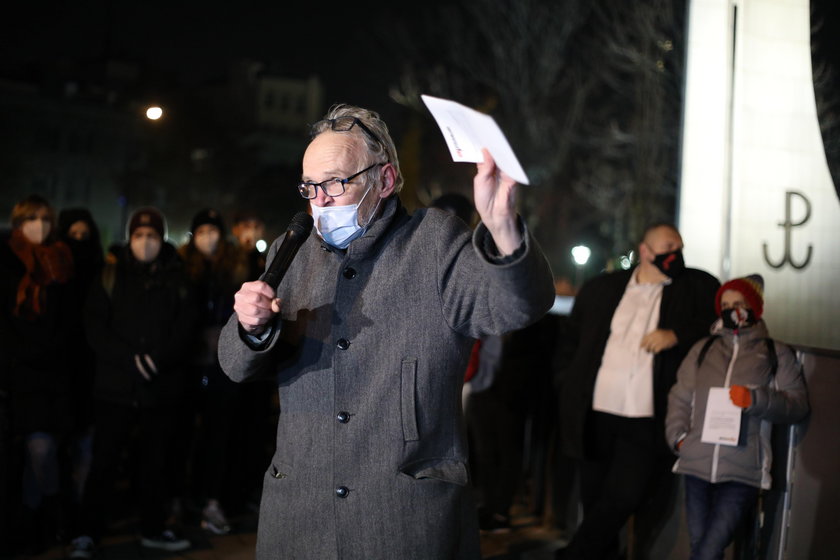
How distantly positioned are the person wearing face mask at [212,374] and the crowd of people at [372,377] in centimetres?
2

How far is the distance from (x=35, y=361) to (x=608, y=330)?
370 cm

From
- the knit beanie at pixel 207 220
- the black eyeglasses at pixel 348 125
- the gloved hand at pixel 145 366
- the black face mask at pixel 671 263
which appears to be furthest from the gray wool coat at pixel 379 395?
A: the knit beanie at pixel 207 220

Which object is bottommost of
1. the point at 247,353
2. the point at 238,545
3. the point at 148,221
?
the point at 238,545

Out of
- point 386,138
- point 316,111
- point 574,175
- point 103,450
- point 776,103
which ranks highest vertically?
point 316,111

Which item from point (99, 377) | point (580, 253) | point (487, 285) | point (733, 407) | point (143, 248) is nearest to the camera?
point (487, 285)

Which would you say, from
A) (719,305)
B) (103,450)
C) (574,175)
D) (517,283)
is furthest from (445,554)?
(574,175)

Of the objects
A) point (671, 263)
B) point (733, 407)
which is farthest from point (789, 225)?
point (733, 407)

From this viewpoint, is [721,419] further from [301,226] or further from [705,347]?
[301,226]

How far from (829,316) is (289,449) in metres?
4.66

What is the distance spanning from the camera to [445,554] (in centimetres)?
276

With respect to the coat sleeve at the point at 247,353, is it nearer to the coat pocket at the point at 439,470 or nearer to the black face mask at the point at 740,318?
the coat pocket at the point at 439,470

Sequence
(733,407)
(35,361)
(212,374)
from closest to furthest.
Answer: (733,407)
(35,361)
(212,374)

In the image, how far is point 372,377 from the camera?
2736 mm

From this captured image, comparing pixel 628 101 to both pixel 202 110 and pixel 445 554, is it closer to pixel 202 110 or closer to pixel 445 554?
pixel 202 110
